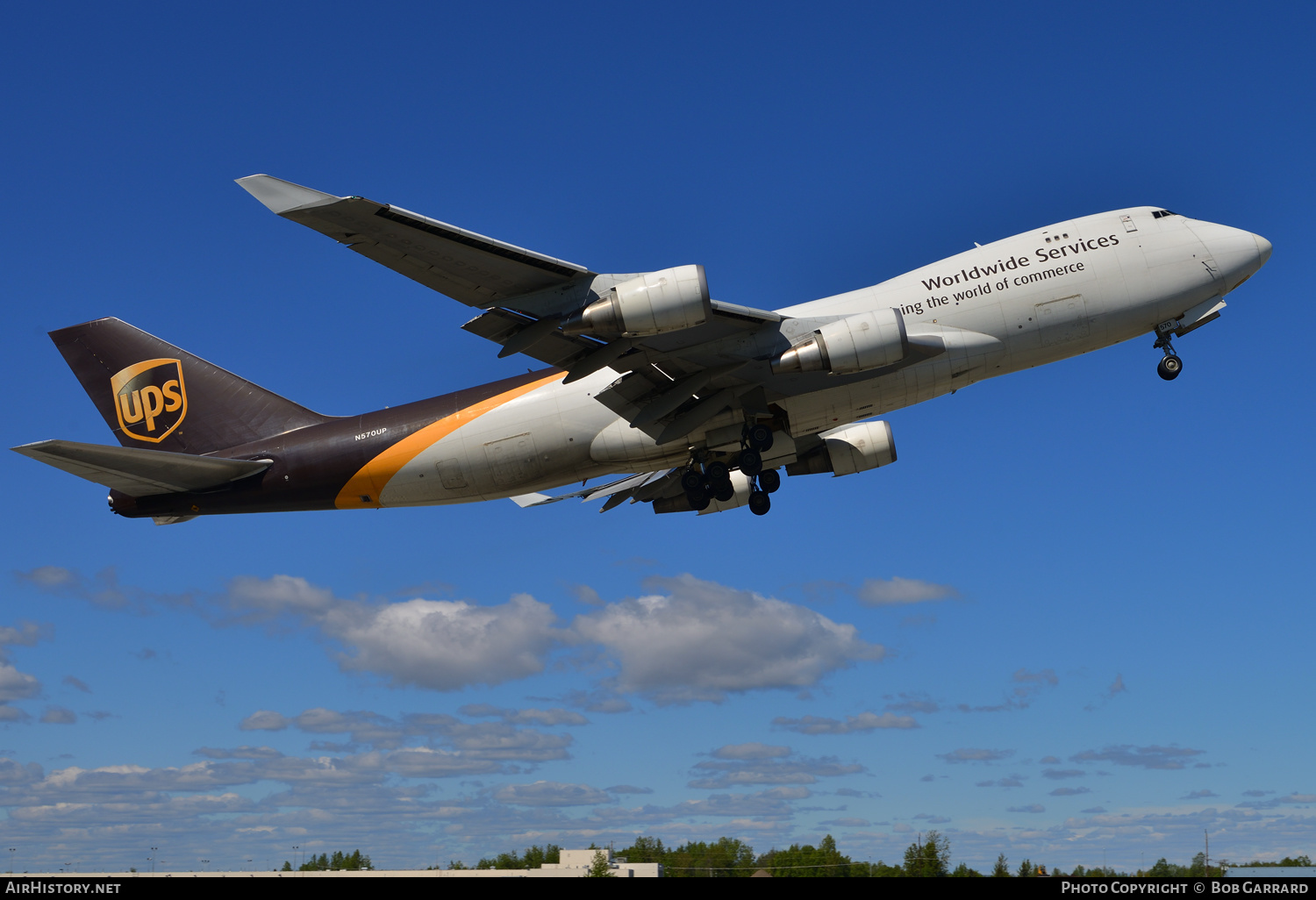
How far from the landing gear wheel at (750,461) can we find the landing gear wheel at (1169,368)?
11.7m

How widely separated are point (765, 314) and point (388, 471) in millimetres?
11663

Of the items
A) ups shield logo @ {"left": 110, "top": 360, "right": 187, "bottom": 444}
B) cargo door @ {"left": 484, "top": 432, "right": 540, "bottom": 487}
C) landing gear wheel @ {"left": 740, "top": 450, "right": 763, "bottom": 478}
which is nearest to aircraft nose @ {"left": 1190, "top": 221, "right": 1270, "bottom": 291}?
landing gear wheel @ {"left": 740, "top": 450, "right": 763, "bottom": 478}

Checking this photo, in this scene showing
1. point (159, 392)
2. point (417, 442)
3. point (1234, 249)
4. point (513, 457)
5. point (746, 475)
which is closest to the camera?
point (1234, 249)

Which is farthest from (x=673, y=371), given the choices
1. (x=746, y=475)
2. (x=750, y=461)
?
(x=746, y=475)

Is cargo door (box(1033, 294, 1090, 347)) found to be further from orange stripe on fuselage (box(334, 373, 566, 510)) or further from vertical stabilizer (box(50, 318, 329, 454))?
vertical stabilizer (box(50, 318, 329, 454))

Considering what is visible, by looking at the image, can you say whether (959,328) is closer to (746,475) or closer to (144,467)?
(746,475)

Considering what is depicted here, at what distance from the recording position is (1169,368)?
2888 centimetres

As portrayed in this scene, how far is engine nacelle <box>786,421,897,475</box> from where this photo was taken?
3319 cm

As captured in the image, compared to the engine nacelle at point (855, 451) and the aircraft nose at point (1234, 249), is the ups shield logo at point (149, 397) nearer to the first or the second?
the engine nacelle at point (855, 451)

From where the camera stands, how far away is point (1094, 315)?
1065 inches

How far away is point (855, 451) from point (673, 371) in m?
8.95

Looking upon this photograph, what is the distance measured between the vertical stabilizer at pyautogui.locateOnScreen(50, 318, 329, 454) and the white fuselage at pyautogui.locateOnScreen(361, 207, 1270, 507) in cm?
605

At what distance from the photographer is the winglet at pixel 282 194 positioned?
20000 millimetres
